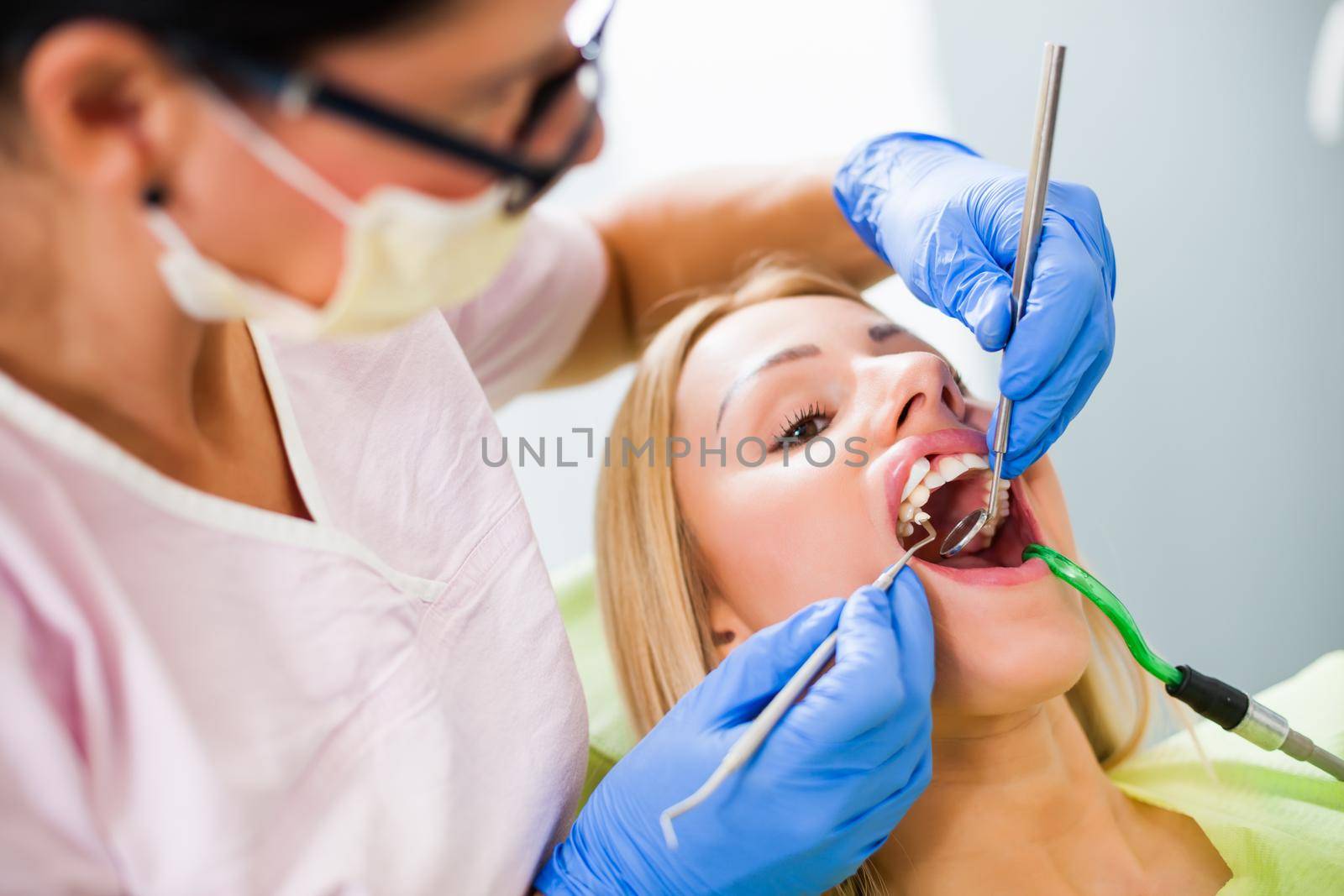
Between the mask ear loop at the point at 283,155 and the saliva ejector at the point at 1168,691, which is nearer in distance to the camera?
the mask ear loop at the point at 283,155

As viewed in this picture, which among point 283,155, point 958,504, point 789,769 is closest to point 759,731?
point 789,769

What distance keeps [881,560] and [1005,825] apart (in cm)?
36

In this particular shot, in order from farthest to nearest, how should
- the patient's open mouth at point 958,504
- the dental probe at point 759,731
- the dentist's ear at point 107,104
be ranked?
the patient's open mouth at point 958,504, the dental probe at point 759,731, the dentist's ear at point 107,104

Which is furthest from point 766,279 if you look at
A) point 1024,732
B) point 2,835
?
point 2,835

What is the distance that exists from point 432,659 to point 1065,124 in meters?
1.62

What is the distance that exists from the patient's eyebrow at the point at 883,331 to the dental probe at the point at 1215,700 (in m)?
0.35

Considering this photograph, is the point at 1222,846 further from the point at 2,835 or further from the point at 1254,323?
the point at 2,835

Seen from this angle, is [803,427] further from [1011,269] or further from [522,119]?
[522,119]

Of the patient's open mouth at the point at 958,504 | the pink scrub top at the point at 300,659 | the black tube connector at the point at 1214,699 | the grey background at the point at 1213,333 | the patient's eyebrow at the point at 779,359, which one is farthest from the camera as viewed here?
the grey background at the point at 1213,333

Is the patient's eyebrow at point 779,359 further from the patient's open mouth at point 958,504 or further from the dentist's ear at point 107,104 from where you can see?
the dentist's ear at point 107,104

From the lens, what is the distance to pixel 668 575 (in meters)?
1.37

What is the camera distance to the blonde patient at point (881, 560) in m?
1.18

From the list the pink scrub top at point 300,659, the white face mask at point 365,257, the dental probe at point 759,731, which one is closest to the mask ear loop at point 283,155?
the white face mask at point 365,257

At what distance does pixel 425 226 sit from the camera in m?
0.77
